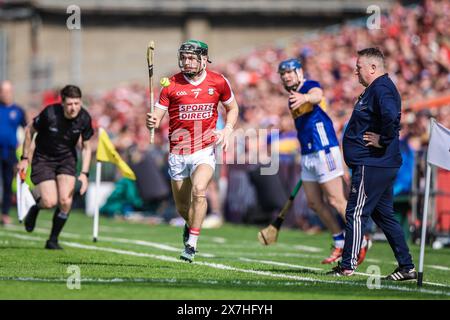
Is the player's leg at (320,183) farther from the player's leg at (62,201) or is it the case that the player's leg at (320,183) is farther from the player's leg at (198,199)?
the player's leg at (62,201)

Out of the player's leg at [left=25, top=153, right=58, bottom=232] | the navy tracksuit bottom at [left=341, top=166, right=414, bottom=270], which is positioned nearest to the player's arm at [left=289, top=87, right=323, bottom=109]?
the navy tracksuit bottom at [left=341, top=166, right=414, bottom=270]

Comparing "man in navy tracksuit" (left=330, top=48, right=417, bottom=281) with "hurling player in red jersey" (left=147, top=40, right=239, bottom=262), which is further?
"hurling player in red jersey" (left=147, top=40, right=239, bottom=262)

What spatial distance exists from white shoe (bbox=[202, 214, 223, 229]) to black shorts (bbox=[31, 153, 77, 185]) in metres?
7.84

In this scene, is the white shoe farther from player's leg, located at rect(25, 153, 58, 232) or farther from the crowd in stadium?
player's leg, located at rect(25, 153, 58, 232)

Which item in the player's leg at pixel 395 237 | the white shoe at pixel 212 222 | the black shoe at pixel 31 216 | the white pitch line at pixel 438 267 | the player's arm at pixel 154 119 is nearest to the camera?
the player's leg at pixel 395 237

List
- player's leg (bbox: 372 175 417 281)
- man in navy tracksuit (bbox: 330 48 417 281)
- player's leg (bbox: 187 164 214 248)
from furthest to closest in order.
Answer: player's leg (bbox: 187 164 214 248) < player's leg (bbox: 372 175 417 281) < man in navy tracksuit (bbox: 330 48 417 281)

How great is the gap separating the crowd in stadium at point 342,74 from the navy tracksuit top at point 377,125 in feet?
20.5

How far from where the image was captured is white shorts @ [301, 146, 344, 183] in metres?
13.5

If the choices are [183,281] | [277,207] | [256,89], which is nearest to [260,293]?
[183,281]

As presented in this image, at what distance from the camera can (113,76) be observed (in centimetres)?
4784

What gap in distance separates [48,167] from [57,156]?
0.60 feet

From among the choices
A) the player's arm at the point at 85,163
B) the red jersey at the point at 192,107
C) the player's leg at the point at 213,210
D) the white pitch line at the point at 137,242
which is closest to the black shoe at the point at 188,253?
the red jersey at the point at 192,107

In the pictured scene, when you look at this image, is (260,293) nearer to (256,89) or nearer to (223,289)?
(223,289)

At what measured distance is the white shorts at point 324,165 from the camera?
13469 millimetres
